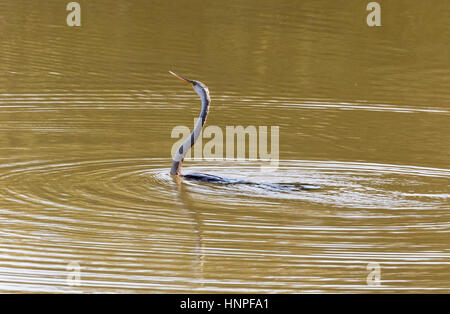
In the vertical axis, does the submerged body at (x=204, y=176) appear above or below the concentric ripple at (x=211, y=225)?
above

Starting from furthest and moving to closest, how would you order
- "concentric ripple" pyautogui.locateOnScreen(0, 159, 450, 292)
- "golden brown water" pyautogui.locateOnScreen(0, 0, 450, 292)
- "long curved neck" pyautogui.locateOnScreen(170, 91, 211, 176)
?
"long curved neck" pyautogui.locateOnScreen(170, 91, 211, 176) < "golden brown water" pyautogui.locateOnScreen(0, 0, 450, 292) < "concentric ripple" pyautogui.locateOnScreen(0, 159, 450, 292)

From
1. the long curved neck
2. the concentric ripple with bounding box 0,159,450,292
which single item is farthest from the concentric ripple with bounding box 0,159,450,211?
the long curved neck

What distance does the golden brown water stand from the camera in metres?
8.64

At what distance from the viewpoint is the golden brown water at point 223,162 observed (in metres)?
8.64

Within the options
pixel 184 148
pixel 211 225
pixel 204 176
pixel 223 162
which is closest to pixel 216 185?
pixel 204 176

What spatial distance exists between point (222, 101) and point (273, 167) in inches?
159

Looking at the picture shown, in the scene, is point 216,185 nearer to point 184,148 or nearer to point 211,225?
point 184,148

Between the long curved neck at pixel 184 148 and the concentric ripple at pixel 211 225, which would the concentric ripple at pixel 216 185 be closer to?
the concentric ripple at pixel 211 225

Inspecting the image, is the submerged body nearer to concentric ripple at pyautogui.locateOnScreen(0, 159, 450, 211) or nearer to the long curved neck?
the long curved neck

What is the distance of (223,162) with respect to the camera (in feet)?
41.2

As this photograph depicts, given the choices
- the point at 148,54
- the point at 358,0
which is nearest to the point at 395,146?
the point at 148,54

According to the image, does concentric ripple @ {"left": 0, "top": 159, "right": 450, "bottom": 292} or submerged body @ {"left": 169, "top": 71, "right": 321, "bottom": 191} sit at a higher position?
submerged body @ {"left": 169, "top": 71, "right": 321, "bottom": 191}

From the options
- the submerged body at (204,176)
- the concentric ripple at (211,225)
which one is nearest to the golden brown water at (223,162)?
the concentric ripple at (211,225)
